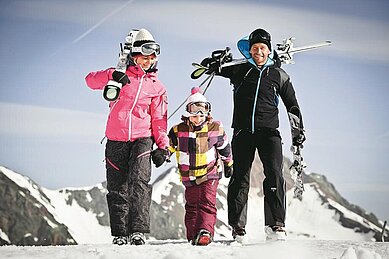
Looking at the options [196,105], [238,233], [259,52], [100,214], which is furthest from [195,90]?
[100,214]

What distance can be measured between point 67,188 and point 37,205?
6157 mm

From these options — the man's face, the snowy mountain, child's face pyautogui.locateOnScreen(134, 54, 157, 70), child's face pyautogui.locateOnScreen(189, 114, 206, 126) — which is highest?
the man's face

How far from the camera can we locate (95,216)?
118ft

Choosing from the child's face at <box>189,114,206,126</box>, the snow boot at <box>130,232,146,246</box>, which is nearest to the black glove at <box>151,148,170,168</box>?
the child's face at <box>189,114,206,126</box>

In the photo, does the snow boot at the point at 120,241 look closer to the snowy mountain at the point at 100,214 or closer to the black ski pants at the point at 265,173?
the black ski pants at the point at 265,173

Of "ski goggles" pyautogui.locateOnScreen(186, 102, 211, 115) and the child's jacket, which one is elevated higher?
"ski goggles" pyautogui.locateOnScreen(186, 102, 211, 115)

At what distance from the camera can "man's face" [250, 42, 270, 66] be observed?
4.48 meters

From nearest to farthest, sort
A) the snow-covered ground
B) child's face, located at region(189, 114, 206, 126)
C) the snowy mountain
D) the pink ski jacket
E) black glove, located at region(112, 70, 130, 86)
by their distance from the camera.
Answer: the snow-covered ground → black glove, located at region(112, 70, 130, 86) → the pink ski jacket → child's face, located at region(189, 114, 206, 126) → the snowy mountain

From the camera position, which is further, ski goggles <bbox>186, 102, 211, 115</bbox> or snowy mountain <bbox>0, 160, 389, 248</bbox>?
snowy mountain <bbox>0, 160, 389, 248</bbox>

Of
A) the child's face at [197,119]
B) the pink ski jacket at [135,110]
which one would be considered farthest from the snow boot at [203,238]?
the child's face at [197,119]

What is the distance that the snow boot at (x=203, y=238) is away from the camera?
4.09 m

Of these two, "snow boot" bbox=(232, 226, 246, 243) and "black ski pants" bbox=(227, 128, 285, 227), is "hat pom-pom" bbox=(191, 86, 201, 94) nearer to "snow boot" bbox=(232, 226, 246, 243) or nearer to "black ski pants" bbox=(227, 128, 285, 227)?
"black ski pants" bbox=(227, 128, 285, 227)

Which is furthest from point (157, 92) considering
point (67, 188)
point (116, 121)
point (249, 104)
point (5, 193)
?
point (67, 188)

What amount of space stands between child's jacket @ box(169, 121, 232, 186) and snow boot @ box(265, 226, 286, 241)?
23.2 inches
